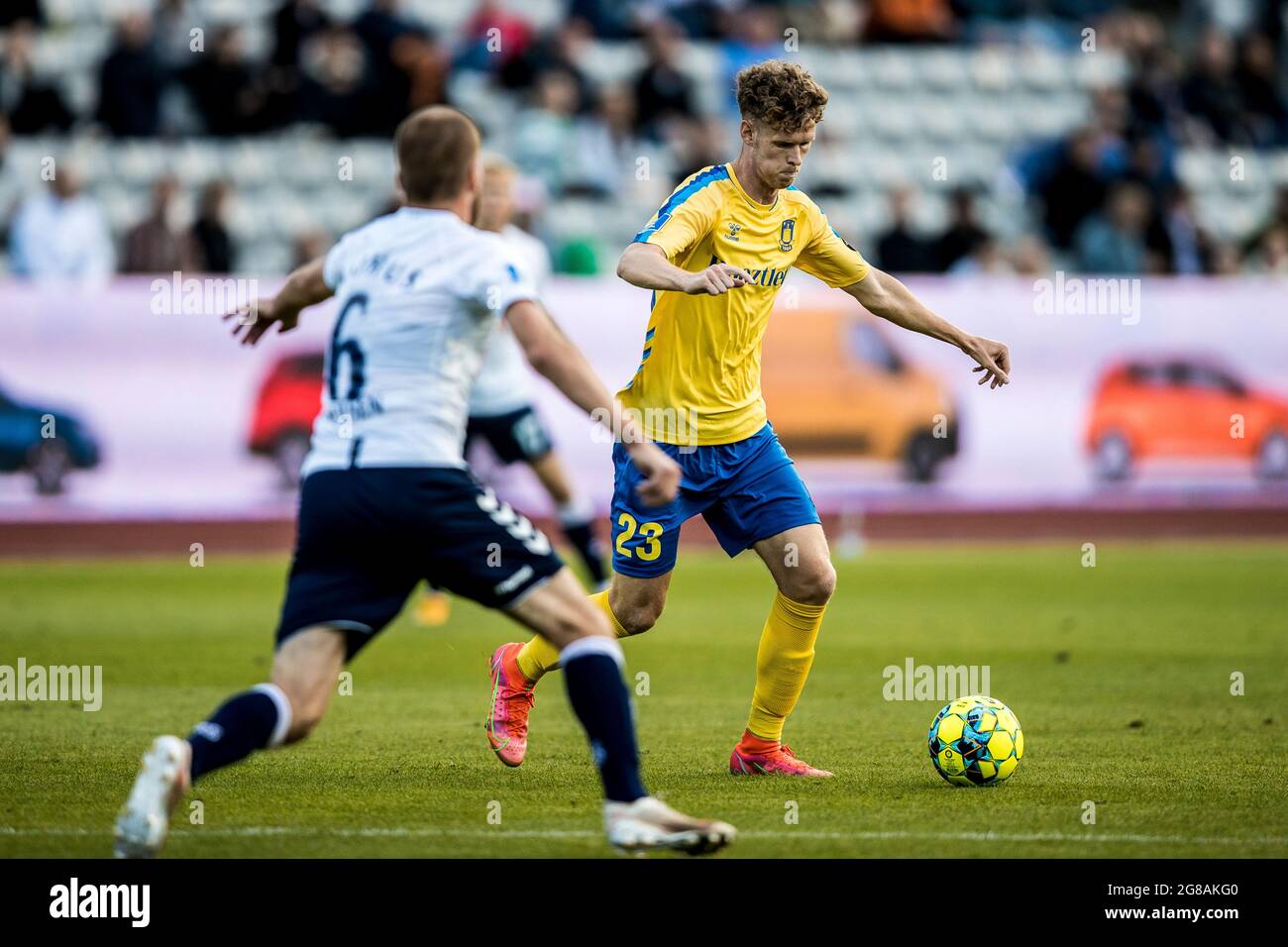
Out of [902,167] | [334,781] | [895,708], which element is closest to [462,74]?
[902,167]

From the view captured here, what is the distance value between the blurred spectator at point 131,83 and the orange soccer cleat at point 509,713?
13807 mm

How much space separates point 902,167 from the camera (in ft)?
75.0

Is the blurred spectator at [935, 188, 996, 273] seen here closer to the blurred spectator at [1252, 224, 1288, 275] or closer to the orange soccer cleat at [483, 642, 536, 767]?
the blurred spectator at [1252, 224, 1288, 275]

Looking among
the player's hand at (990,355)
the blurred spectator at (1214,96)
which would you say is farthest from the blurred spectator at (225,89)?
the player's hand at (990,355)

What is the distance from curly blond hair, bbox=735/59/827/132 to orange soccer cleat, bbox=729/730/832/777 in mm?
2309

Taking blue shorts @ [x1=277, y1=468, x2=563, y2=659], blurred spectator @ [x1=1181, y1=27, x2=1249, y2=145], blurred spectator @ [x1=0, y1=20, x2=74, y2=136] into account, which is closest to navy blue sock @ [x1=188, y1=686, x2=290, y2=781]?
blue shorts @ [x1=277, y1=468, x2=563, y2=659]

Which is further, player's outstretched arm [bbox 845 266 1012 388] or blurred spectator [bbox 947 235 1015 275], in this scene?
blurred spectator [bbox 947 235 1015 275]

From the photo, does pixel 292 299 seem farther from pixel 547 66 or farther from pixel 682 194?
pixel 547 66

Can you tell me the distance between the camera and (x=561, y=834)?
19.8 ft

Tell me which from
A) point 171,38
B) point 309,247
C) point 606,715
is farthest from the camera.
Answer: point 171,38

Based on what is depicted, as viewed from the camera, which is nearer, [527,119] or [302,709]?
[302,709]

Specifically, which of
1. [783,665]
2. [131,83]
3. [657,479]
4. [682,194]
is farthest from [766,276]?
[131,83]

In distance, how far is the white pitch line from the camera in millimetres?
5953

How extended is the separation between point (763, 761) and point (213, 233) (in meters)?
12.5
